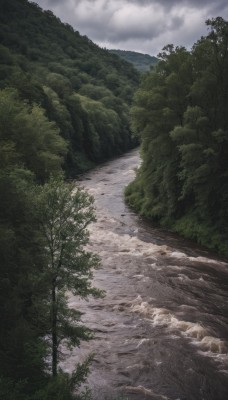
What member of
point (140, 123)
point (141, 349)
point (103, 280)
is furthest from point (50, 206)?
point (140, 123)

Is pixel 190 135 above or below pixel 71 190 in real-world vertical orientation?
above

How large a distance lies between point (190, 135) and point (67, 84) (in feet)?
221

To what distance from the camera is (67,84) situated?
95625 millimetres

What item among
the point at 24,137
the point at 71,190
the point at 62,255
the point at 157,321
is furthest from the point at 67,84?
the point at 62,255

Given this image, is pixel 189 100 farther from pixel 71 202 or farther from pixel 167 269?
pixel 71 202

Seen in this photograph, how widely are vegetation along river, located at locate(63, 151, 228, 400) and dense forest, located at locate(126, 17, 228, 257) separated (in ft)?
11.6

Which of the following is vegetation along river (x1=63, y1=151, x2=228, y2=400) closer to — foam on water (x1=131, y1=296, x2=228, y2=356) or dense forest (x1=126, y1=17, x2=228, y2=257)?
foam on water (x1=131, y1=296, x2=228, y2=356)

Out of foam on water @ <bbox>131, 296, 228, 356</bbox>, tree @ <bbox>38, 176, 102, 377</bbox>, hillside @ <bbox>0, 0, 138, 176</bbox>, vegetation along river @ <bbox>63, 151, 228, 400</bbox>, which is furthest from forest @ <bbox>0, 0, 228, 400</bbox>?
foam on water @ <bbox>131, 296, 228, 356</bbox>

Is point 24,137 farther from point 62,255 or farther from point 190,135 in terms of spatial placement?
point 62,255

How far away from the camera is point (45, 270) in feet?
52.4

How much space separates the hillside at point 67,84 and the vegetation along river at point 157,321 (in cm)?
3140

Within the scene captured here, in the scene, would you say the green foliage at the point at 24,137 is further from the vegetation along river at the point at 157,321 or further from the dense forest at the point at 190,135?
the dense forest at the point at 190,135

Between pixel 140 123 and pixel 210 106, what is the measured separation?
934 centimetres

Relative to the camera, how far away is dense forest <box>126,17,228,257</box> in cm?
3488
